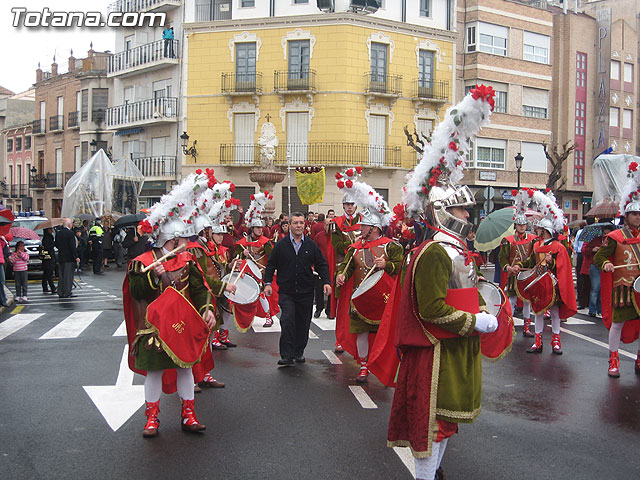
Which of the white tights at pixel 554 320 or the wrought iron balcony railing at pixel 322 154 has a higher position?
the wrought iron balcony railing at pixel 322 154

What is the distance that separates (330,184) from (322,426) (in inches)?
1139

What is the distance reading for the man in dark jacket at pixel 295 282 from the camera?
9.04 meters

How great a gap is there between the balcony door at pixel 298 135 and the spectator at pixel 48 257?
708 inches

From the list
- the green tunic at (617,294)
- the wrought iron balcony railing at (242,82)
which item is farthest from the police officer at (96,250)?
the green tunic at (617,294)

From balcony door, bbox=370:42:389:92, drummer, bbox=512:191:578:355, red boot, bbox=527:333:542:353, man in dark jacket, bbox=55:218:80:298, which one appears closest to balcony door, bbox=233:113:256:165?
balcony door, bbox=370:42:389:92

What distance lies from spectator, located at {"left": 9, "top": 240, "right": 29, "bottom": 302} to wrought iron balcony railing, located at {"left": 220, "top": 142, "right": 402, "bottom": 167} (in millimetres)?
19751

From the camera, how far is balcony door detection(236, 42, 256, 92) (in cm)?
3550

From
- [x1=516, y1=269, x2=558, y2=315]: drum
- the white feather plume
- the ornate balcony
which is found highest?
the ornate balcony

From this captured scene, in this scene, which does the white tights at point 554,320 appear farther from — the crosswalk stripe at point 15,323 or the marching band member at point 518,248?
the crosswalk stripe at point 15,323

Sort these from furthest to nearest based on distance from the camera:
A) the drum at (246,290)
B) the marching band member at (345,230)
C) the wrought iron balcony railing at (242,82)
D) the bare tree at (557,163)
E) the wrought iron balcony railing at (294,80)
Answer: the wrought iron balcony railing at (242,82)
the wrought iron balcony railing at (294,80)
the bare tree at (557,163)
the marching band member at (345,230)
the drum at (246,290)

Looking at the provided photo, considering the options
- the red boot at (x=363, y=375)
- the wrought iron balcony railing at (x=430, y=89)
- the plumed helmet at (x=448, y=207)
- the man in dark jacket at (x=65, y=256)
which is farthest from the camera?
the wrought iron balcony railing at (x=430, y=89)

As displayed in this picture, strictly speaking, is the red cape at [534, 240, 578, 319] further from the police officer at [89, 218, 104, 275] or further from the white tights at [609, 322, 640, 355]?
the police officer at [89, 218, 104, 275]

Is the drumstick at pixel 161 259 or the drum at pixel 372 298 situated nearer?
the drumstick at pixel 161 259

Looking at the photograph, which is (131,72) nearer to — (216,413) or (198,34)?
(198,34)
